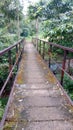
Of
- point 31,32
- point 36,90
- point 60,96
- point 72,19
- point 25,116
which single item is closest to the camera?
point 25,116

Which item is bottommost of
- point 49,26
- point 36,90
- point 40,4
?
point 36,90

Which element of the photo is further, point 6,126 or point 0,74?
point 0,74

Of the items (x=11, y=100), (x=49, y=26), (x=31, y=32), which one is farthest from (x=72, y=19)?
(x=31, y=32)

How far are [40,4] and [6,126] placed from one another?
8.16 metres

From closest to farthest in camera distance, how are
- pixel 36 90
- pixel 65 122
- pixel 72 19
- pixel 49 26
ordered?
pixel 65 122 → pixel 36 90 → pixel 72 19 → pixel 49 26

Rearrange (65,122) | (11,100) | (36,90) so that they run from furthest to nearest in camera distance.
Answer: (36,90) < (11,100) < (65,122)

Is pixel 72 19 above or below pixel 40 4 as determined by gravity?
below

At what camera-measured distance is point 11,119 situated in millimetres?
2268

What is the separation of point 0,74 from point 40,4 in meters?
4.83

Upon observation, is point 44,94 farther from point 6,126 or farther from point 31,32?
point 31,32

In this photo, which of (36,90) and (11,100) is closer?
(11,100)

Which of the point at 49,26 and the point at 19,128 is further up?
the point at 49,26

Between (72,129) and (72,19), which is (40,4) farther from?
(72,129)

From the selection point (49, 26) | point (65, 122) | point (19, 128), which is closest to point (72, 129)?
point (65, 122)
